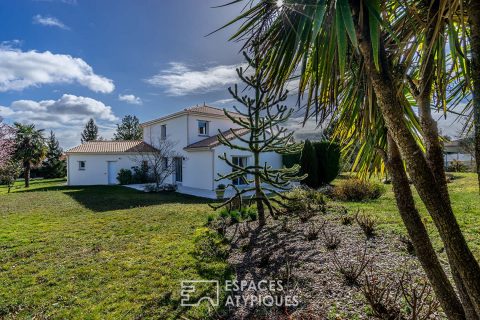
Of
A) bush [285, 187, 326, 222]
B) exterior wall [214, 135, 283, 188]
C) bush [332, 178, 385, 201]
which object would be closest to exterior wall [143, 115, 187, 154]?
exterior wall [214, 135, 283, 188]

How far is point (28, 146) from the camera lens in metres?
33.6

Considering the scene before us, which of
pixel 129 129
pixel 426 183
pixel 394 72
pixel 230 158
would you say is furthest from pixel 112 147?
pixel 426 183

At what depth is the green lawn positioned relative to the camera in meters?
5.32

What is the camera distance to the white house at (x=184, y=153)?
2392 centimetres

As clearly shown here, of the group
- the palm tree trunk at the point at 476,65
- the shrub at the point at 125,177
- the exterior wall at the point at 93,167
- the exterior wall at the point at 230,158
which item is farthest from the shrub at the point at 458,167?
the palm tree trunk at the point at 476,65

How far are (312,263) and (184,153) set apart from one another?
22360 mm

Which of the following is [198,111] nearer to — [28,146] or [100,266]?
[100,266]

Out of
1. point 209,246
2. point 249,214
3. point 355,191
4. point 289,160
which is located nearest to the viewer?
point 209,246

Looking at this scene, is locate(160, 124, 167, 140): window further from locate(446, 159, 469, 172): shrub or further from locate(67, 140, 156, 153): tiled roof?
locate(446, 159, 469, 172): shrub

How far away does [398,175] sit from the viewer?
9.27 feet

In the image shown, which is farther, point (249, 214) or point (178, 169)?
point (178, 169)

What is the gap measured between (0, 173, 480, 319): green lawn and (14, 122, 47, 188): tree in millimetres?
24186

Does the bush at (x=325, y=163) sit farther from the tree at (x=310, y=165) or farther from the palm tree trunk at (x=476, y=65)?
the palm tree trunk at (x=476, y=65)

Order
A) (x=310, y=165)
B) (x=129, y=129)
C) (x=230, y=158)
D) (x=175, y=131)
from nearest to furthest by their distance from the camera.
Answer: (x=310, y=165) → (x=230, y=158) → (x=175, y=131) → (x=129, y=129)
